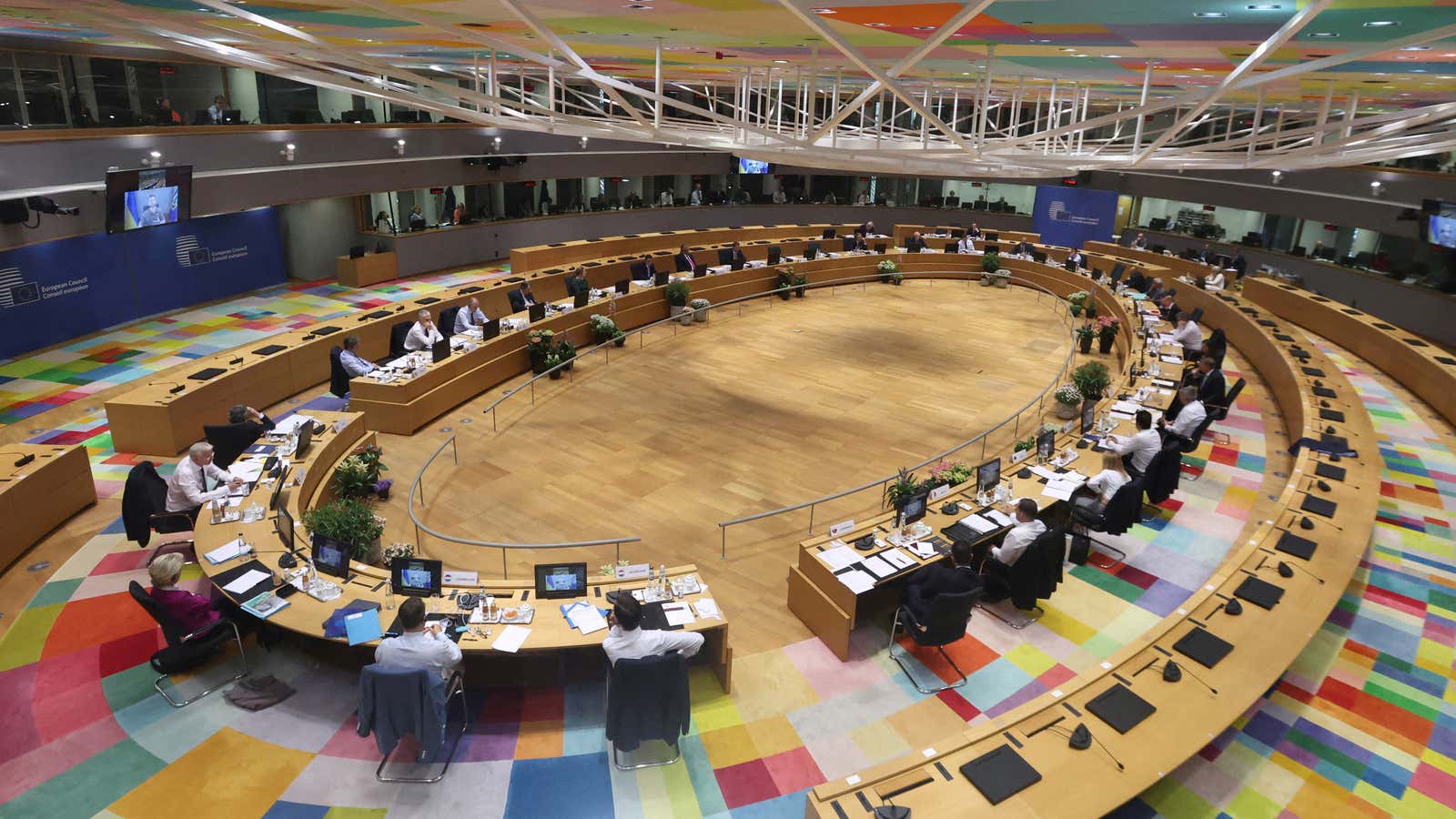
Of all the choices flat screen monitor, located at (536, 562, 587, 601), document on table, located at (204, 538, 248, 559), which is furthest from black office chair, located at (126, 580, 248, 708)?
flat screen monitor, located at (536, 562, 587, 601)

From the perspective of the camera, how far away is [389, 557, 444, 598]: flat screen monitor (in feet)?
20.6

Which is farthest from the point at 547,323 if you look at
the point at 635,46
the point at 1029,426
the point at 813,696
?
the point at 813,696

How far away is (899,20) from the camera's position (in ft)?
16.4

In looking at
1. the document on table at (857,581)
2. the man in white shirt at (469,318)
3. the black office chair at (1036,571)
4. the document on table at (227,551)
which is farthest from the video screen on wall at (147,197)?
the black office chair at (1036,571)

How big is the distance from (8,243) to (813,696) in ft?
42.0

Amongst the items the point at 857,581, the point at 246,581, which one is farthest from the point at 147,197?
the point at 857,581

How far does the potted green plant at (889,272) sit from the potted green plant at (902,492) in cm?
1316

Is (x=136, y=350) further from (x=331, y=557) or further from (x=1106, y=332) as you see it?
(x=1106, y=332)

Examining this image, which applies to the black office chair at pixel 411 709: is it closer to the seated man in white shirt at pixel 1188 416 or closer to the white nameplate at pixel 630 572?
the white nameplate at pixel 630 572

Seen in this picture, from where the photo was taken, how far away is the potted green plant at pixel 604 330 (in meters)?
14.9

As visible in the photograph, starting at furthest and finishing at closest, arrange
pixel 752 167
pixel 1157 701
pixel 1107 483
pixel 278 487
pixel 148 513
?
pixel 752 167 < pixel 1107 483 < pixel 278 487 < pixel 148 513 < pixel 1157 701

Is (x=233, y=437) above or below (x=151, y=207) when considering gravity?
below

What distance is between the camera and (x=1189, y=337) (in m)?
13.9

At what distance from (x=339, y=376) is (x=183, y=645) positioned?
6.02m
